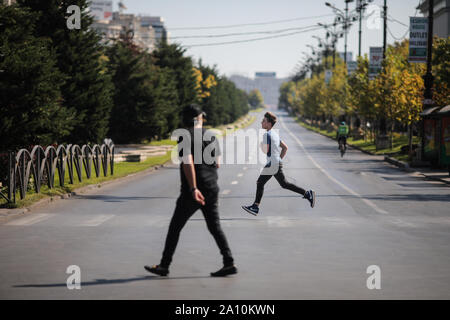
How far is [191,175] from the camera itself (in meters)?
8.44

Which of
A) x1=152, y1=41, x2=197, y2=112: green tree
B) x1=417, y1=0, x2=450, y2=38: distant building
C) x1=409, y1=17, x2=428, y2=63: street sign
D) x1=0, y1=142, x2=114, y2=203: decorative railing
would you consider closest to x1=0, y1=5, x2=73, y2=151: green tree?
x1=0, y1=142, x2=114, y2=203: decorative railing

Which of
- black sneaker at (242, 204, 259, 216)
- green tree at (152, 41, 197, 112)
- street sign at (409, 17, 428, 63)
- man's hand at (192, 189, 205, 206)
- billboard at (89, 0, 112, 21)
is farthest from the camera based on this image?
billboard at (89, 0, 112, 21)

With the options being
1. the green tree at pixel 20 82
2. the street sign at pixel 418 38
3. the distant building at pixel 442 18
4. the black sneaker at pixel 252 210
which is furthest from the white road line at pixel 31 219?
the distant building at pixel 442 18

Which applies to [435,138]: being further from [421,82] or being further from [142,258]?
[142,258]

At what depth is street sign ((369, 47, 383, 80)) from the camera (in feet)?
160

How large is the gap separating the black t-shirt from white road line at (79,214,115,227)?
524cm

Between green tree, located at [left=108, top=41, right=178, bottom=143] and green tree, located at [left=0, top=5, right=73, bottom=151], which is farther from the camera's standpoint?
green tree, located at [left=108, top=41, right=178, bottom=143]

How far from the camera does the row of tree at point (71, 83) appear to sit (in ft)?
59.5

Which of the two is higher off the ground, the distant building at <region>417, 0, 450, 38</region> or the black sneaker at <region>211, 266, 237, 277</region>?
the distant building at <region>417, 0, 450, 38</region>

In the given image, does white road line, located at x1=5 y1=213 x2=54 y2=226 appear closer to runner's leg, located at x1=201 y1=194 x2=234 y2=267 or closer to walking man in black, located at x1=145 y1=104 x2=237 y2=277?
walking man in black, located at x1=145 y1=104 x2=237 y2=277

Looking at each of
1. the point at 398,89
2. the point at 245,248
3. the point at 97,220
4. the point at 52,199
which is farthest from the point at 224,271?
the point at 398,89

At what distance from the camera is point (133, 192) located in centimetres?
2042

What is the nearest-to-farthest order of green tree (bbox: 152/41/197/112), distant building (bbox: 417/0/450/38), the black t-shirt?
the black t-shirt
green tree (bbox: 152/41/197/112)
distant building (bbox: 417/0/450/38)

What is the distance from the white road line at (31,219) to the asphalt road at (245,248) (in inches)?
0.8
